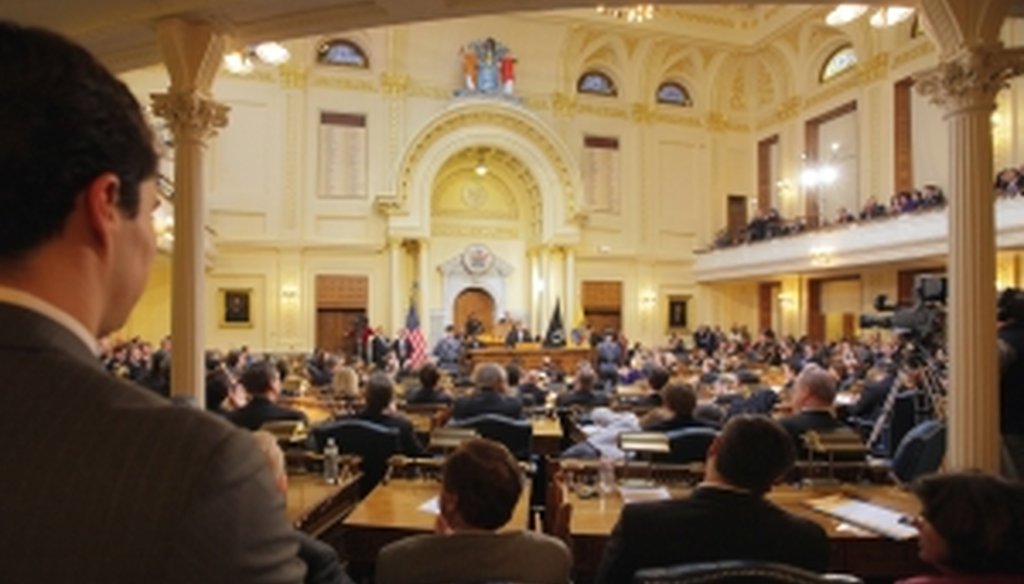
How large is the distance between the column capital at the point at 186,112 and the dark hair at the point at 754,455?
187 inches

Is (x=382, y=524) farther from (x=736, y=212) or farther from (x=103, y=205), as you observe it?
(x=736, y=212)

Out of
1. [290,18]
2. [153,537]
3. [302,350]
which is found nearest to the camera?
[153,537]

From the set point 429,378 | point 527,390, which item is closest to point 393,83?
point 527,390

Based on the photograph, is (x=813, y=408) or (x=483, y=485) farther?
(x=813, y=408)

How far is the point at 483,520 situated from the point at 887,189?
1921 centimetres

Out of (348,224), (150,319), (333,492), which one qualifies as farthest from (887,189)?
(150,319)

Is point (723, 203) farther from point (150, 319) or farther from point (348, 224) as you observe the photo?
point (150, 319)

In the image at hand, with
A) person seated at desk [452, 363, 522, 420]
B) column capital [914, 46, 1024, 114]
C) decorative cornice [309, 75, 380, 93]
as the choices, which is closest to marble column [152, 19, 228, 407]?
person seated at desk [452, 363, 522, 420]

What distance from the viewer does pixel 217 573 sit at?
60 cm

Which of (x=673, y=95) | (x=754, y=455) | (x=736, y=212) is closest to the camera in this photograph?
(x=754, y=455)

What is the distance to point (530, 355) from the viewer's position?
50.0ft

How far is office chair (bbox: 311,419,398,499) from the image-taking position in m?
4.52

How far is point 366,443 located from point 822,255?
1514cm

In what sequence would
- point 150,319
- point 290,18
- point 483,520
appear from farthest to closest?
point 150,319 → point 290,18 → point 483,520
